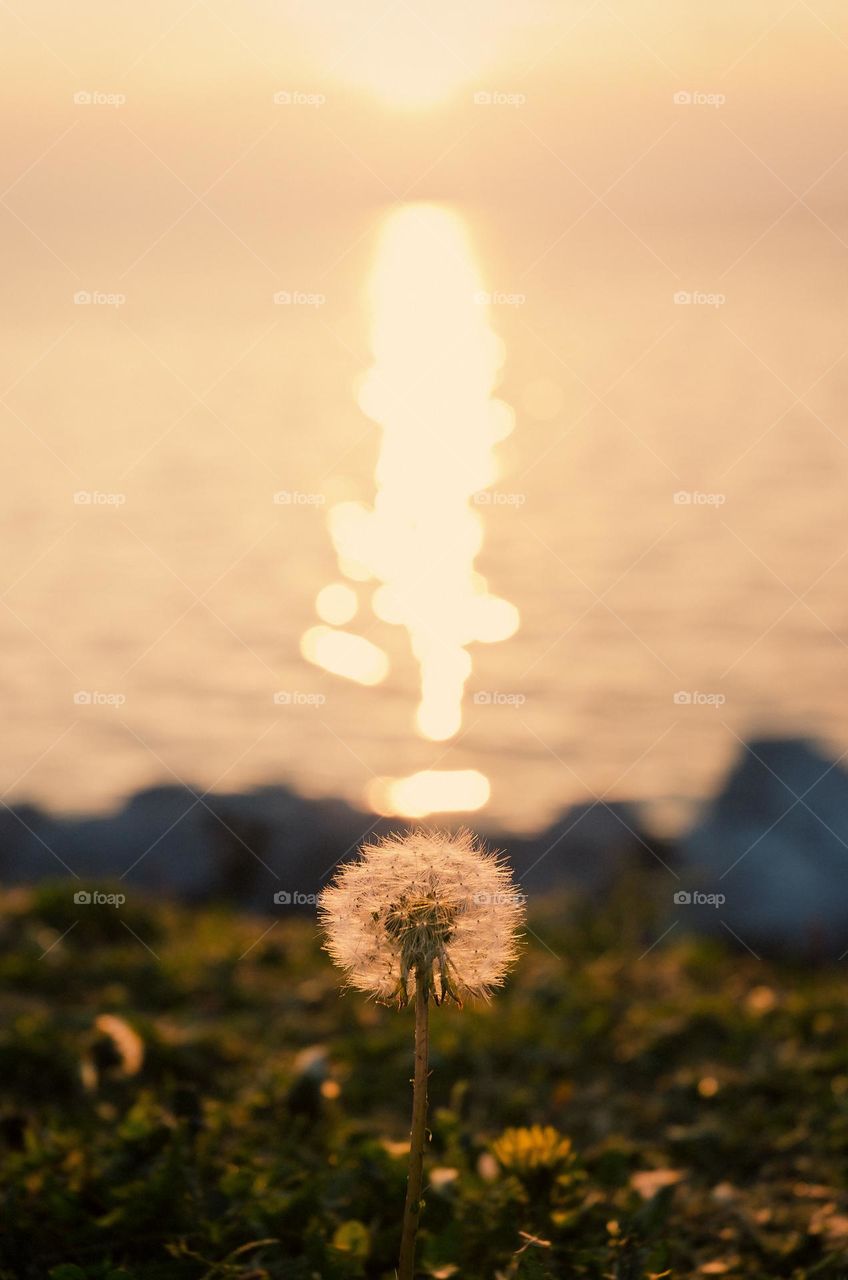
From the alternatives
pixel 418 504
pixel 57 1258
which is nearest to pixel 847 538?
pixel 418 504

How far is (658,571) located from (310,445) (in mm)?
7231

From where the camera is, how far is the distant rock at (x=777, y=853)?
29.8 feet

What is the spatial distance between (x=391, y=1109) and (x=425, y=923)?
2912mm

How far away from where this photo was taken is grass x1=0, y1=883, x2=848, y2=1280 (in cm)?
439

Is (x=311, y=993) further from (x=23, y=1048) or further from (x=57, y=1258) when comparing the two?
(x=57, y=1258)

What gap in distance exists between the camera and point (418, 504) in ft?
60.8
